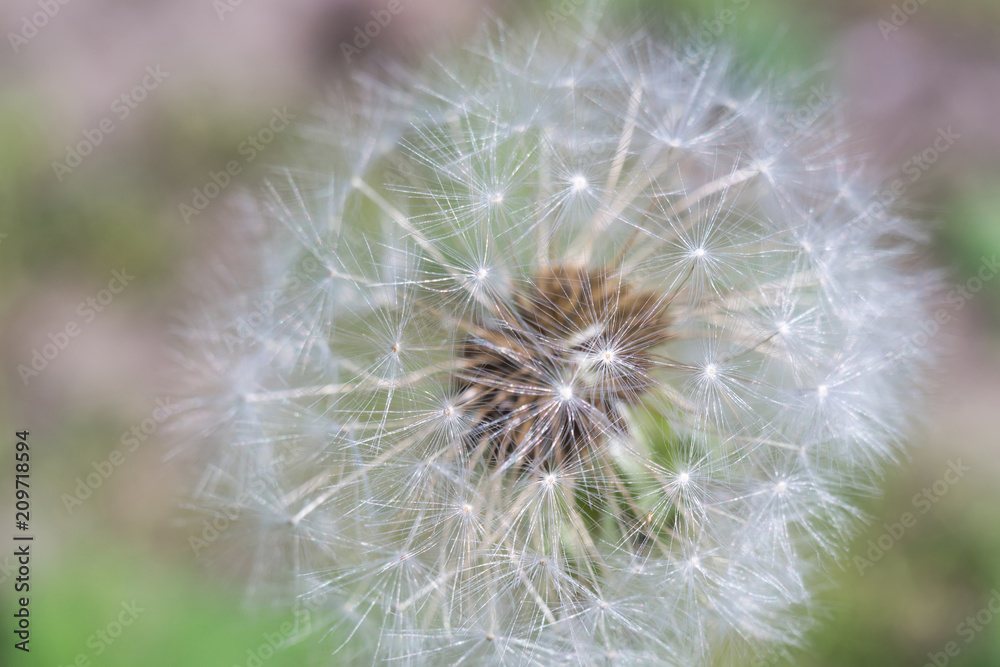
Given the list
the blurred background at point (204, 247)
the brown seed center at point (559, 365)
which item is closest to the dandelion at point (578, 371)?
the brown seed center at point (559, 365)

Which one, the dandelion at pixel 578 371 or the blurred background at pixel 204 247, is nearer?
the dandelion at pixel 578 371

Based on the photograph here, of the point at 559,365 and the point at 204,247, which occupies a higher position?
the point at 204,247

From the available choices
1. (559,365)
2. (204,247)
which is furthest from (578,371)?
(204,247)

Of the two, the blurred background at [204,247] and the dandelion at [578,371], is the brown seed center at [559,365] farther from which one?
the blurred background at [204,247]

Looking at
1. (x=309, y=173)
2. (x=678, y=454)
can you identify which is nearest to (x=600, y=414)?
(x=678, y=454)

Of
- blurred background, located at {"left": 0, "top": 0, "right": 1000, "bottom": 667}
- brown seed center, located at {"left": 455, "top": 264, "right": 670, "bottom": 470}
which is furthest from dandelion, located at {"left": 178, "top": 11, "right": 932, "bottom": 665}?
blurred background, located at {"left": 0, "top": 0, "right": 1000, "bottom": 667}

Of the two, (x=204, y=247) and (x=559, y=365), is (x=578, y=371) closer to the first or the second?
(x=559, y=365)

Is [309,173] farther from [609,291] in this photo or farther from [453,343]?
[609,291]
